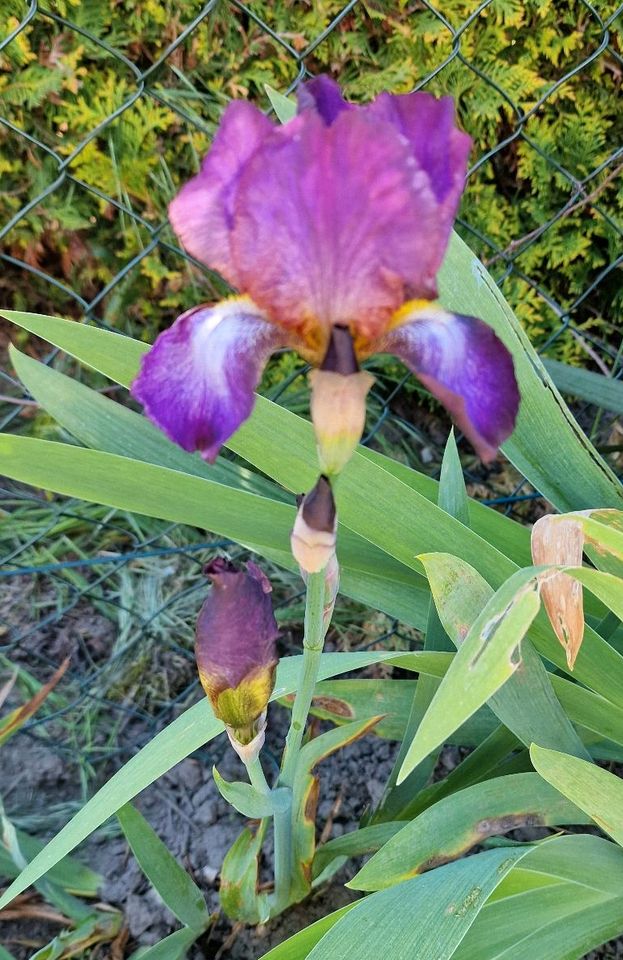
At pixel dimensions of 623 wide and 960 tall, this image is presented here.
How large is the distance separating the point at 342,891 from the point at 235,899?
0.68 ft

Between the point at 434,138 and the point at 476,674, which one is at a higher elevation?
the point at 434,138

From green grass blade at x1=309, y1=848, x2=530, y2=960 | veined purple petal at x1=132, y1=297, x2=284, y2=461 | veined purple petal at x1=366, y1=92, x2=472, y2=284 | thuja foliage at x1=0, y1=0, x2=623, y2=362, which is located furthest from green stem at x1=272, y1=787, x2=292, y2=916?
thuja foliage at x1=0, y1=0, x2=623, y2=362

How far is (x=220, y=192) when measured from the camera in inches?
17.2

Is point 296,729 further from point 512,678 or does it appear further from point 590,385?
point 590,385

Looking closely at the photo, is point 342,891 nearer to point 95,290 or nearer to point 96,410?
point 96,410

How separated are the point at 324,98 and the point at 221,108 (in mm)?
1020

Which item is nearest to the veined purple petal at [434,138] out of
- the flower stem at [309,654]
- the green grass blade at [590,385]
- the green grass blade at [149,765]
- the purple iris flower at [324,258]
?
the purple iris flower at [324,258]

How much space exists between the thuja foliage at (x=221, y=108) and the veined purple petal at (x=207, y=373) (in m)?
0.90

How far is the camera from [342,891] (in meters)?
0.98

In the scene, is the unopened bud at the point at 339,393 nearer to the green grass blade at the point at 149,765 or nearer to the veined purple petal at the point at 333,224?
the veined purple petal at the point at 333,224

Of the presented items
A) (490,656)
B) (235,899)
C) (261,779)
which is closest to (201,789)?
(235,899)

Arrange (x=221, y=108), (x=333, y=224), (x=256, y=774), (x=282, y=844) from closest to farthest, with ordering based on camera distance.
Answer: (x=333, y=224), (x=256, y=774), (x=282, y=844), (x=221, y=108)

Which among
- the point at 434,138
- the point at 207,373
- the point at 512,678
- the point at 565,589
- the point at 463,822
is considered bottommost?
the point at 463,822

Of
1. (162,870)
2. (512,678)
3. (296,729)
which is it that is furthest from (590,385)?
(162,870)
